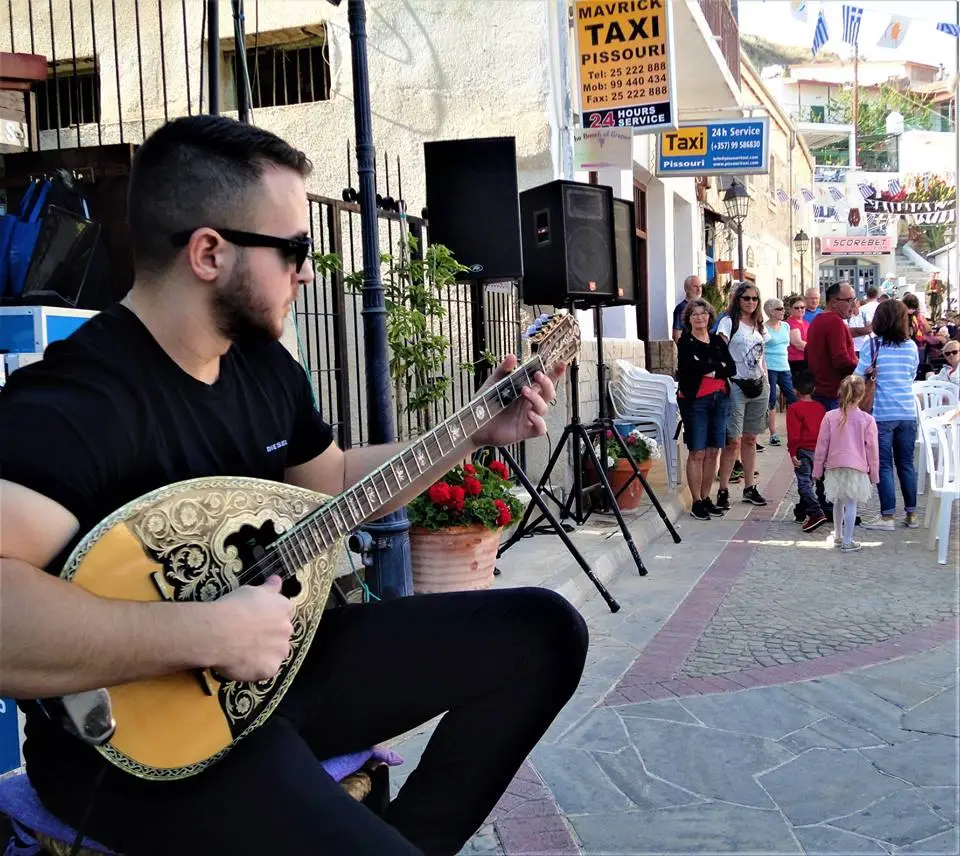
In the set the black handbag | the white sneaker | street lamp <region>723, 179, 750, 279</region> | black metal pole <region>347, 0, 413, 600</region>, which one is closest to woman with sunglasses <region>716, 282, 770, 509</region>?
the black handbag

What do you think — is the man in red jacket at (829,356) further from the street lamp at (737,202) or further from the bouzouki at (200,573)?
the street lamp at (737,202)

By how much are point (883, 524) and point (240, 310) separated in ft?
22.0

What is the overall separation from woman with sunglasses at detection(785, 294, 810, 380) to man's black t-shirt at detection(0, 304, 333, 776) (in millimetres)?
10484

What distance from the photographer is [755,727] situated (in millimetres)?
3594

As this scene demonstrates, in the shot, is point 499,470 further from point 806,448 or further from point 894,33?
point 894,33

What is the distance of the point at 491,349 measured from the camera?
266 inches

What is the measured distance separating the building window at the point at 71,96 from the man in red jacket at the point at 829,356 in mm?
6636

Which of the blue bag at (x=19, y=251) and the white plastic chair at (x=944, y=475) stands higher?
the blue bag at (x=19, y=251)

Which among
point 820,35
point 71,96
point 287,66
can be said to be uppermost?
point 820,35

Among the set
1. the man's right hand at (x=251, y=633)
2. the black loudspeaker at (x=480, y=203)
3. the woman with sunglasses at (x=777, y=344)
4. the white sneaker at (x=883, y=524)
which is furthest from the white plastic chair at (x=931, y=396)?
the man's right hand at (x=251, y=633)

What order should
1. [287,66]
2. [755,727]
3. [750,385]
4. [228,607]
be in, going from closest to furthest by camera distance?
[228,607] → [755,727] → [750,385] → [287,66]

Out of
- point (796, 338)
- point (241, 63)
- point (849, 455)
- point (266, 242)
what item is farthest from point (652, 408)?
point (266, 242)

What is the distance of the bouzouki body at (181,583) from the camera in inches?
57.9

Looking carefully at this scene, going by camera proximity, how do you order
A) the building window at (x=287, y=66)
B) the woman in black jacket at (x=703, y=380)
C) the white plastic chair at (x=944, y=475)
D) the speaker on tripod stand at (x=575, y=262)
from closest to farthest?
the speaker on tripod stand at (x=575, y=262) < the white plastic chair at (x=944, y=475) < the woman in black jacket at (x=703, y=380) < the building window at (x=287, y=66)
